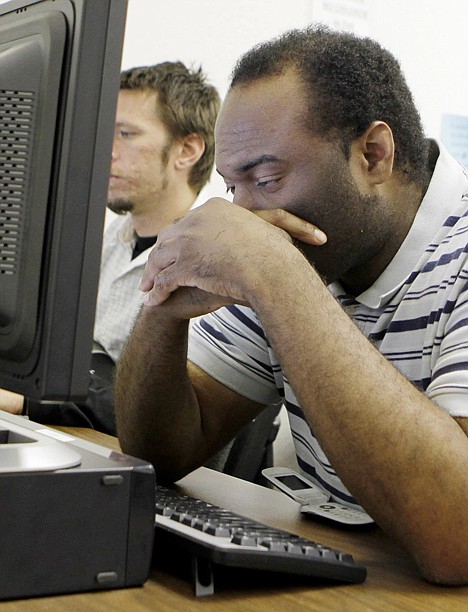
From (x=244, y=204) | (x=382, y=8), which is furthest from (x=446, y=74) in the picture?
(x=244, y=204)

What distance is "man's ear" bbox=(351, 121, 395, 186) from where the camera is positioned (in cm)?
120

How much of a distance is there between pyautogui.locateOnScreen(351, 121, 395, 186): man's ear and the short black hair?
0.01 metres

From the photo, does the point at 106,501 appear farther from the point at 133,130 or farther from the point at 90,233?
the point at 133,130

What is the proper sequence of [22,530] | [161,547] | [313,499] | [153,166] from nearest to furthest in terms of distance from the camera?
[22,530], [161,547], [313,499], [153,166]

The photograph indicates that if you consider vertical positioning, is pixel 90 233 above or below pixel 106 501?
above

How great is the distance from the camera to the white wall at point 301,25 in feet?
8.30

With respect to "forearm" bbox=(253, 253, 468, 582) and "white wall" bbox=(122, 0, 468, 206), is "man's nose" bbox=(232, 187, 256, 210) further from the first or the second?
"white wall" bbox=(122, 0, 468, 206)

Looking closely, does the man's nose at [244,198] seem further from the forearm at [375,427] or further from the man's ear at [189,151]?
the man's ear at [189,151]

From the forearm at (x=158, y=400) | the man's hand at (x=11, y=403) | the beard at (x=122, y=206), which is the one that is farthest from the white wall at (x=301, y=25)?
the forearm at (x=158, y=400)

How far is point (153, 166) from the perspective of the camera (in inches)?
95.3

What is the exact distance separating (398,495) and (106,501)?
0.29m

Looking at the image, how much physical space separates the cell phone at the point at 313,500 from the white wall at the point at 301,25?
153 centimetres

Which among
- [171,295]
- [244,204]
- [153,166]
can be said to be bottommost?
[171,295]

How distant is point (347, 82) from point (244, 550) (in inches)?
28.0
